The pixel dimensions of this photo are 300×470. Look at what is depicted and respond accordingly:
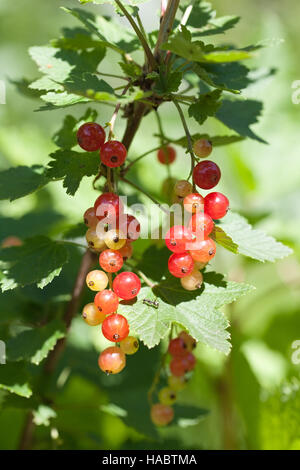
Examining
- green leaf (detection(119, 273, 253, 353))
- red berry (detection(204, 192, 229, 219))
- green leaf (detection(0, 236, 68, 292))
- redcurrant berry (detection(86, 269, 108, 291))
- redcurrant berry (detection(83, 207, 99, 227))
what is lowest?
green leaf (detection(119, 273, 253, 353))

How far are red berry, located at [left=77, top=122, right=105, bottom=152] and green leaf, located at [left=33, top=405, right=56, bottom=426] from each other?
49cm

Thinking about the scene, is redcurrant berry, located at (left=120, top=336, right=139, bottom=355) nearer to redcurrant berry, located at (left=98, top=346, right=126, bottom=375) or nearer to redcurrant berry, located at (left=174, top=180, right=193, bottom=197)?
redcurrant berry, located at (left=98, top=346, right=126, bottom=375)

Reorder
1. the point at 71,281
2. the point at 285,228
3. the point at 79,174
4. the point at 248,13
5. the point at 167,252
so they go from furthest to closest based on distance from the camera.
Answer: the point at 248,13 → the point at 285,228 → the point at 71,281 → the point at 167,252 → the point at 79,174

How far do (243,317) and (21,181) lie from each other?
0.98 m

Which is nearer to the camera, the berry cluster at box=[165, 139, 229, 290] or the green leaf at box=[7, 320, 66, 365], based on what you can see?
the berry cluster at box=[165, 139, 229, 290]

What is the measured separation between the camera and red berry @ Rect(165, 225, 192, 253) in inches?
28.8

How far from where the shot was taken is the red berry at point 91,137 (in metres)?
0.75

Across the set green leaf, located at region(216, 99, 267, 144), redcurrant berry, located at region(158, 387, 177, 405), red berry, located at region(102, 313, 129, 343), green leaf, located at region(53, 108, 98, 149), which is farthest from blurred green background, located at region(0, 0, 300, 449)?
red berry, located at region(102, 313, 129, 343)

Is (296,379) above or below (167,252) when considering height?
below
